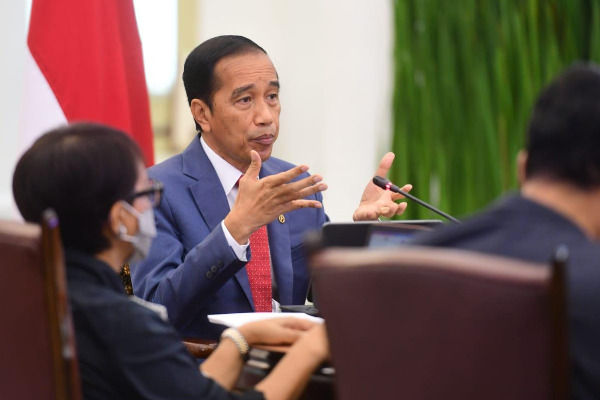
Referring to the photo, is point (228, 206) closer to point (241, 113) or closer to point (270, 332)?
point (241, 113)

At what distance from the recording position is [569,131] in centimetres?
129

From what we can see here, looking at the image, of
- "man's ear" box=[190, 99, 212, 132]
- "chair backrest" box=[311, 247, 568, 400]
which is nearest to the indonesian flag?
"man's ear" box=[190, 99, 212, 132]

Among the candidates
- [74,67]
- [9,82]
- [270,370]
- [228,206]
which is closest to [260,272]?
[228,206]

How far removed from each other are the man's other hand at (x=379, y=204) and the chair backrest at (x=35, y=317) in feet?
4.36

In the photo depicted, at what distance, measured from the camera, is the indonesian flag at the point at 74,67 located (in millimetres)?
3326

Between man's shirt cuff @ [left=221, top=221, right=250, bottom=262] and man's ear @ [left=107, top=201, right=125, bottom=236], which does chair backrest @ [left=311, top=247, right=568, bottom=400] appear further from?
man's shirt cuff @ [left=221, top=221, right=250, bottom=262]

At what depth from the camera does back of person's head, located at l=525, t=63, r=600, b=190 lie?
129cm

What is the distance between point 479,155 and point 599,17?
74 cm

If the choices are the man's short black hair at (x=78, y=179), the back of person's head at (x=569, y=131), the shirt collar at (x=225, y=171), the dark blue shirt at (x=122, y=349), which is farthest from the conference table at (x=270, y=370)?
the shirt collar at (x=225, y=171)

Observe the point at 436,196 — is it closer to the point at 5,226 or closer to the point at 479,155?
the point at 479,155

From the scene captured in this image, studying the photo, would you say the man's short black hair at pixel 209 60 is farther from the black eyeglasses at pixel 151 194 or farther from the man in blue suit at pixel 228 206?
the black eyeglasses at pixel 151 194

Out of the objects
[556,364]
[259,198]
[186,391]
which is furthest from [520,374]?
[259,198]

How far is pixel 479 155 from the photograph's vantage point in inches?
157

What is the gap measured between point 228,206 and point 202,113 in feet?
1.11
